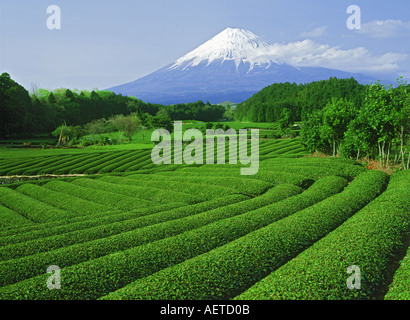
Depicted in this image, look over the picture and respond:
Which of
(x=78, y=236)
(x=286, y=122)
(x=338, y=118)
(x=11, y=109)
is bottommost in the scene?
(x=78, y=236)

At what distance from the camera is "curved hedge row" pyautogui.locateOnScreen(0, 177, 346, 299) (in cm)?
756

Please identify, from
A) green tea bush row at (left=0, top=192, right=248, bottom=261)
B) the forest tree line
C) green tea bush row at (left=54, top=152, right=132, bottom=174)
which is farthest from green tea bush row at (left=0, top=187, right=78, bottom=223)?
the forest tree line

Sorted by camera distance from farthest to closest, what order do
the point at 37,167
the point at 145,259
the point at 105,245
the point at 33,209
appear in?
1. the point at 37,167
2. the point at 33,209
3. the point at 105,245
4. the point at 145,259

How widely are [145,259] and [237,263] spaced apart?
2800mm

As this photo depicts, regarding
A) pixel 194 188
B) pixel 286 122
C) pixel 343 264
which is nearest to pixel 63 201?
pixel 194 188

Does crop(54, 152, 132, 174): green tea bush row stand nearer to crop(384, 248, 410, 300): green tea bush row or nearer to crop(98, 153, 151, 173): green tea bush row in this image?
crop(98, 153, 151, 173): green tea bush row

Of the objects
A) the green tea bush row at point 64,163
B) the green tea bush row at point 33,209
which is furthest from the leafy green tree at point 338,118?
the green tea bush row at point 64,163

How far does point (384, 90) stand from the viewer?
2388 cm

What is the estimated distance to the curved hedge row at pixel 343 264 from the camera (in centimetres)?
691

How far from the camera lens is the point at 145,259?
30.0 ft

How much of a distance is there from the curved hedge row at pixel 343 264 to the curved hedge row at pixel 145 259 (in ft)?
9.84

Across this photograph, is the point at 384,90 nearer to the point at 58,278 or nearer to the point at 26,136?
the point at 58,278

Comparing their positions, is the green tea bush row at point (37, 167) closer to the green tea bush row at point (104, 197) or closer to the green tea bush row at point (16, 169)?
the green tea bush row at point (16, 169)

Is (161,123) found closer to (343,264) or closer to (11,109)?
(11,109)
